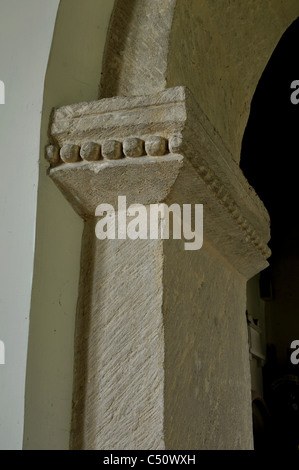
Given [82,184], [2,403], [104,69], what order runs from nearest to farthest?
[2,403], [82,184], [104,69]

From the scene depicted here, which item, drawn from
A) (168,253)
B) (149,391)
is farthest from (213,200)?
(149,391)

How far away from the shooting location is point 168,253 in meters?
0.94

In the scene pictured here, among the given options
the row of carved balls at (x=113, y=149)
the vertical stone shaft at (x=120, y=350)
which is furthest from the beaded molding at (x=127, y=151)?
the vertical stone shaft at (x=120, y=350)

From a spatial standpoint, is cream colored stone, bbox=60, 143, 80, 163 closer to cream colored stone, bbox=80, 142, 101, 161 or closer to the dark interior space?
cream colored stone, bbox=80, 142, 101, 161

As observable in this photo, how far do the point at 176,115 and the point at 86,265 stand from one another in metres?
0.32

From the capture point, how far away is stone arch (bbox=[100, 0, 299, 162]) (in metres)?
1.07

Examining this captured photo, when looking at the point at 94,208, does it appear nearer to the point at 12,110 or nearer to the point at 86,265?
the point at 86,265

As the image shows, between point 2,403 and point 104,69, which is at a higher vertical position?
point 104,69

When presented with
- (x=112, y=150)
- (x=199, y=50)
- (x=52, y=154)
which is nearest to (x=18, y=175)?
(x=52, y=154)

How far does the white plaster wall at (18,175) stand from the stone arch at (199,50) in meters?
0.16

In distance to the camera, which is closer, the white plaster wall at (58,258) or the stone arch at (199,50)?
the white plaster wall at (58,258)

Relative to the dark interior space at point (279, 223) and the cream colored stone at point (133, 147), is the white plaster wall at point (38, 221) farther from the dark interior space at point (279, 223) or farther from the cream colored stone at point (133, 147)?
the dark interior space at point (279, 223)

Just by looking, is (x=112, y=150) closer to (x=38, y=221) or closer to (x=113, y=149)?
(x=113, y=149)

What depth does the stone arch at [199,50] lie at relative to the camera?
107 centimetres
